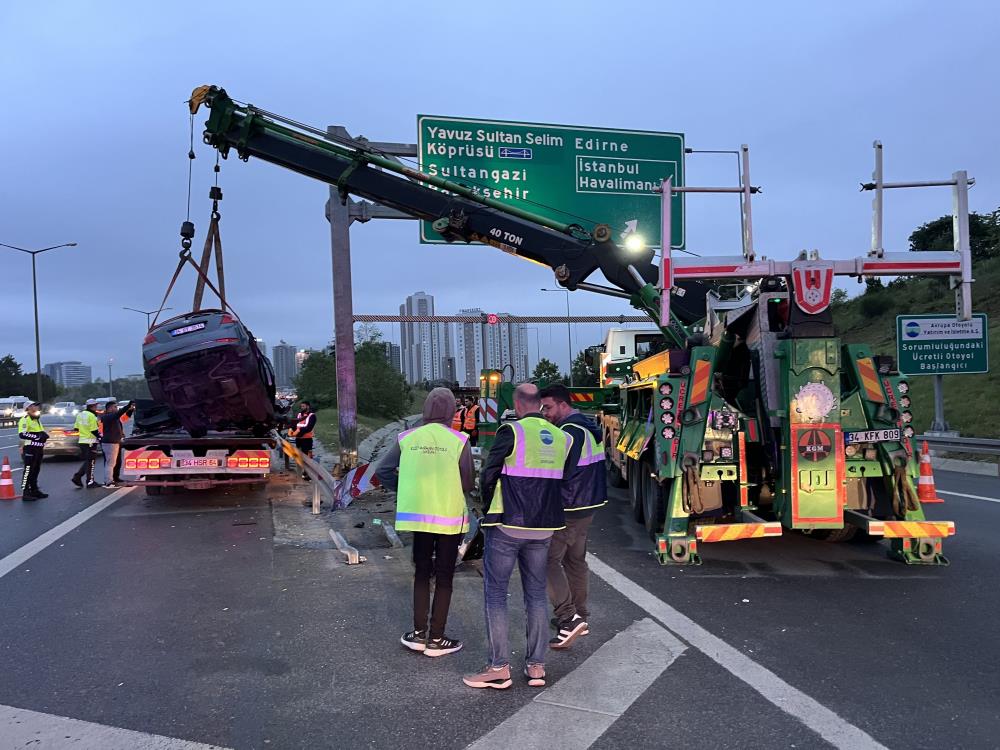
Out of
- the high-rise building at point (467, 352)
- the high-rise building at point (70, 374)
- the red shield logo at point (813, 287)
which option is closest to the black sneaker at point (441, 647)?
the red shield logo at point (813, 287)

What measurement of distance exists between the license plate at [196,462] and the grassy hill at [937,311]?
13471 millimetres

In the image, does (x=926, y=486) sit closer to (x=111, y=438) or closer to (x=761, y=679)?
(x=761, y=679)

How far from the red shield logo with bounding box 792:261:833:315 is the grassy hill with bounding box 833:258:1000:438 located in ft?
36.1

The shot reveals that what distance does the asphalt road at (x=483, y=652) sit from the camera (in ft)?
11.7

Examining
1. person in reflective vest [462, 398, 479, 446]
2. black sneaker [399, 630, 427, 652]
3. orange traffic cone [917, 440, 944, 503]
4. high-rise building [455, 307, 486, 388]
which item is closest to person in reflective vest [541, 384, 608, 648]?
black sneaker [399, 630, 427, 652]

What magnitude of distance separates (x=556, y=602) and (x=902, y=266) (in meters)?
4.49

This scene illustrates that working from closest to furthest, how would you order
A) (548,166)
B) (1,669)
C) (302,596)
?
(1,669)
(302,596)
(548,166)

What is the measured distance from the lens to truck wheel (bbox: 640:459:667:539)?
295 inches

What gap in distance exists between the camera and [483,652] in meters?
4.58

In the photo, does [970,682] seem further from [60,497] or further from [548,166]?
[60,497]

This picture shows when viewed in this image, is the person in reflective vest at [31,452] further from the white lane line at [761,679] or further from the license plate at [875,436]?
the license plate at [875,436]

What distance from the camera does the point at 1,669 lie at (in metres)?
4.41

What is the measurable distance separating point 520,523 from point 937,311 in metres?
31.8

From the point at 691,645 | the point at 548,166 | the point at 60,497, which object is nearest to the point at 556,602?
the point at 691,645
